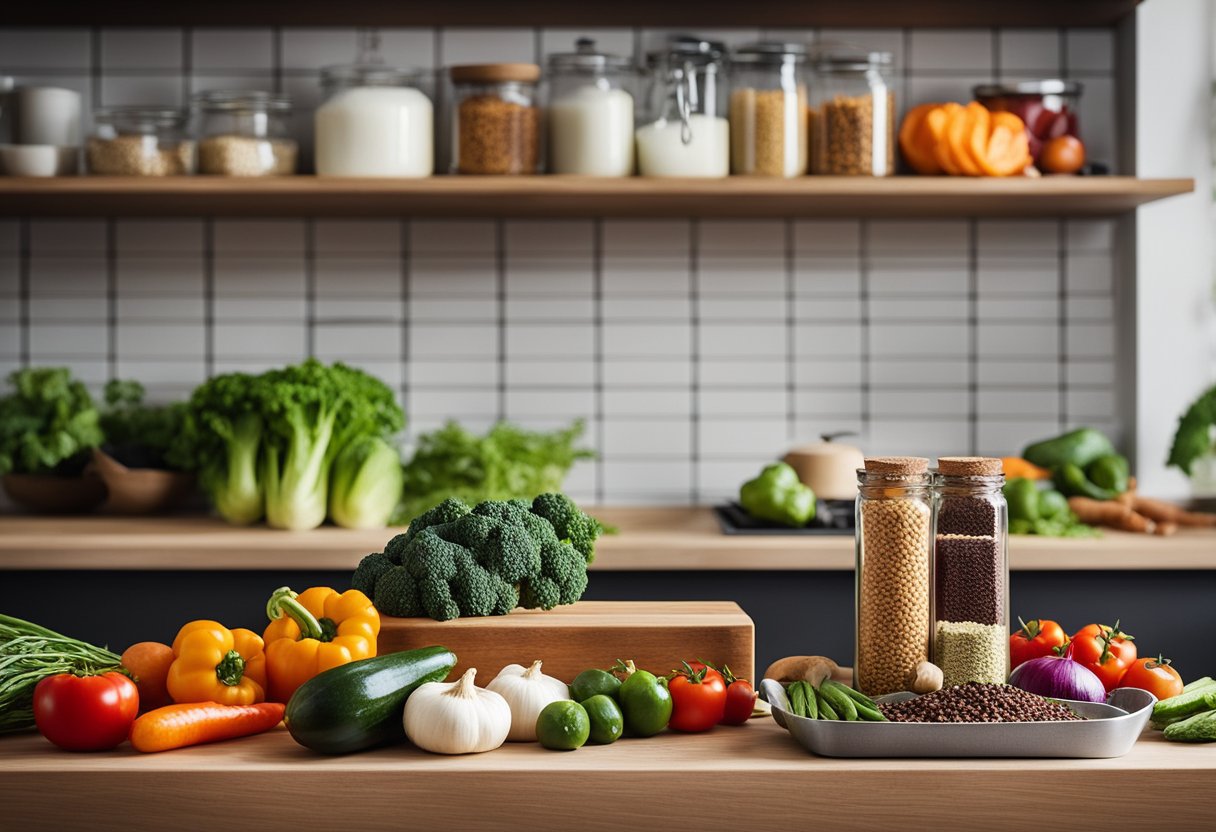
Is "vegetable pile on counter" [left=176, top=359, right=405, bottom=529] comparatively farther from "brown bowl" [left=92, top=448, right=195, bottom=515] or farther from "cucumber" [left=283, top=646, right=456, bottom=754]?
"cucumber" [left=283, top=646, right=456, bottom=754]

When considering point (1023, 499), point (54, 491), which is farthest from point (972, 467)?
point (54, 491)

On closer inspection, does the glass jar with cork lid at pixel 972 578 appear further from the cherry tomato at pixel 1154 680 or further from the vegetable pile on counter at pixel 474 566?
the vegetable pile on counter at pixel 474 566

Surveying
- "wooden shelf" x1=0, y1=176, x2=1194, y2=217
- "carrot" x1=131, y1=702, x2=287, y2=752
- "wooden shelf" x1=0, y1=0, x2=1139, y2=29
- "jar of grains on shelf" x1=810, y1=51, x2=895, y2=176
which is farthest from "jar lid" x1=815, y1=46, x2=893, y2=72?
"carrot" x1=131, y1=702, x2=287, y2=752

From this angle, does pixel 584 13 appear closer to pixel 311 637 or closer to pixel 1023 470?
pixel 1023 470

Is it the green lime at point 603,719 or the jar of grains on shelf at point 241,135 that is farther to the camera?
the jar of grains on shelf at point 241,135

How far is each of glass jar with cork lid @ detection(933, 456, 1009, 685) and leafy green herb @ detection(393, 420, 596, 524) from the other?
4.75 feet

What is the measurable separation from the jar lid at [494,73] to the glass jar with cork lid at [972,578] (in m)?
1.69

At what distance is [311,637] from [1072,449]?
2072 mm

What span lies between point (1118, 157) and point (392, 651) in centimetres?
243

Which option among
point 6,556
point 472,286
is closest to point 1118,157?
point 472,286

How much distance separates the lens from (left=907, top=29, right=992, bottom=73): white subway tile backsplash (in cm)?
303

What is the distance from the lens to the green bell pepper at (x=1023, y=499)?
2523 mm

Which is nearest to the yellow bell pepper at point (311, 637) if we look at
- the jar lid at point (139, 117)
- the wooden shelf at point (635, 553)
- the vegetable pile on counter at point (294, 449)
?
the wooden shelf at point (635, 553)

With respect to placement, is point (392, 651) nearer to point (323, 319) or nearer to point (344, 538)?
point (344, 538)
